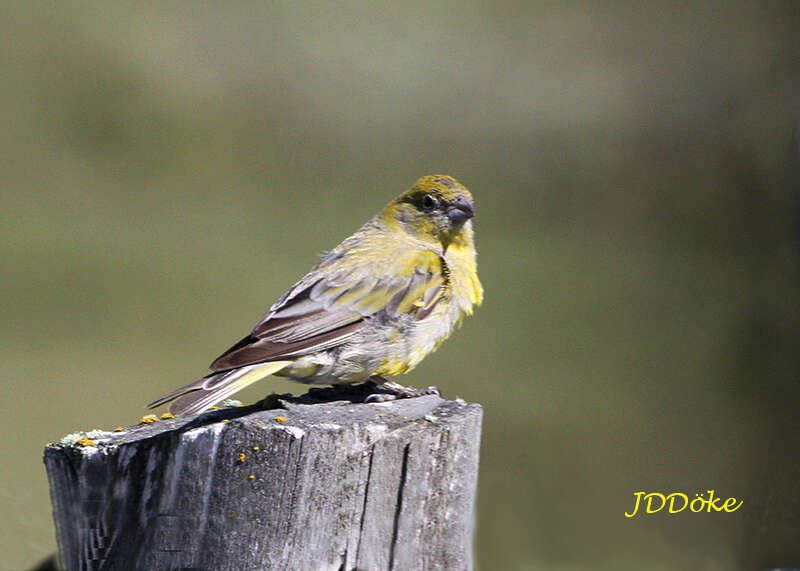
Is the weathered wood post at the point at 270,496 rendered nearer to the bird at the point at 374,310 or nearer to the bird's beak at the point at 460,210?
the bird at the point at 374,310

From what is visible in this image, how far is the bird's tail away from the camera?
210cm

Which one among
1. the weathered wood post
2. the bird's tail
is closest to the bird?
the bird's tail

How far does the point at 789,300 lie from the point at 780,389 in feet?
2.44

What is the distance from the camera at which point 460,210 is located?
3.42 meters

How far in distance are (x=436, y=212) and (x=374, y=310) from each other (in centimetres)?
78

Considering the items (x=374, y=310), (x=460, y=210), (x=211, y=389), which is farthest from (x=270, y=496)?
(x=460, y=210)

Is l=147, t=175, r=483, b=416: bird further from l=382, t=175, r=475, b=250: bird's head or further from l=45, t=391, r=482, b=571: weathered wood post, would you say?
l=45, t=391, r=482, b=571: weathered wood post

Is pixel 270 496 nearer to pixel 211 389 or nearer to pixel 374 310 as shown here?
pixel 211 389

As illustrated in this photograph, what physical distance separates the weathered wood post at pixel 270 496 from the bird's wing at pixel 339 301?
567mm

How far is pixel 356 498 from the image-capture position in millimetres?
1766

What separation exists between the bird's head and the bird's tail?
117 cm

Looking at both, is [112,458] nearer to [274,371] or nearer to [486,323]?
[274,371]

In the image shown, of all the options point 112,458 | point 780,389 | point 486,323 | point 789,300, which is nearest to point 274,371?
point 112,458

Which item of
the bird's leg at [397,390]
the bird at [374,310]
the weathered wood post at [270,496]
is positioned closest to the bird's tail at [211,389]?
the bird at [374,310]
